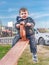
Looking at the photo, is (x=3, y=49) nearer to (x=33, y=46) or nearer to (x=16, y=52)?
(x=33, y=46)

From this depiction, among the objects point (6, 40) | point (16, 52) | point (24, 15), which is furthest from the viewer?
point (6, 40)

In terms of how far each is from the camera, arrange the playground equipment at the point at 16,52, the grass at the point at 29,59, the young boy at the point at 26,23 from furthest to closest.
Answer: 1. the grass at the point at 29,59
2. the young boy at the point at 26,23
3. the playground equipment at the point at 16,52

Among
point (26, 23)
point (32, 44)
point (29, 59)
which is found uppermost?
point (26, 23)

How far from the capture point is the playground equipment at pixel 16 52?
1.22 meters

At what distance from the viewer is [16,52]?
1271mm

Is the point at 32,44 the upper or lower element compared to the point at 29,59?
upper

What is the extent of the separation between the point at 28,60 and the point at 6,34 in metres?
0.21

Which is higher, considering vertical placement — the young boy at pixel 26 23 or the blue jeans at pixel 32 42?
the young boy at pixel 26 23

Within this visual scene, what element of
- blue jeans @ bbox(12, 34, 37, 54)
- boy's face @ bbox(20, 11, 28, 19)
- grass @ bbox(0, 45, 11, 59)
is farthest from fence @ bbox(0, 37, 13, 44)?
boy's face @ bbox(20, 11, 28, 19)

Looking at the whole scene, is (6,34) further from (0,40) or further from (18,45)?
(18,45)

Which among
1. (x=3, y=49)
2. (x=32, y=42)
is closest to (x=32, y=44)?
(x=32, y=42)

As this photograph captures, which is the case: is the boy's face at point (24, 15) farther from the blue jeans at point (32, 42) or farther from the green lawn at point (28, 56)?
the green lawn at point (28, 56)

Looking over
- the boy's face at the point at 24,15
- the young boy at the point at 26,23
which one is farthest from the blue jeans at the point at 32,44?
the boy's face at the point at 24,15

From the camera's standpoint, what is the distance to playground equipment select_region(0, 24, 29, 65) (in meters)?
1.22
